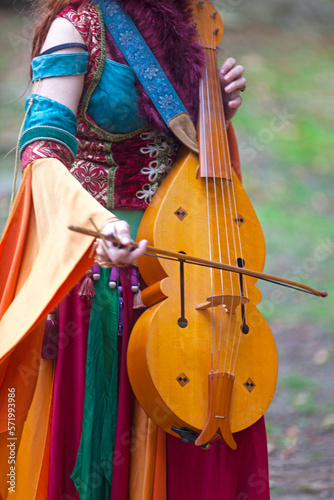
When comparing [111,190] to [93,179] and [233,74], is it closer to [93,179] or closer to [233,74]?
[93,179]

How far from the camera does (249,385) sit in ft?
3.85

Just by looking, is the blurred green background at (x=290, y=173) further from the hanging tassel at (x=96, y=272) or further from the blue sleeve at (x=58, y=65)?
the hanging tassel at (x=96, y=272)

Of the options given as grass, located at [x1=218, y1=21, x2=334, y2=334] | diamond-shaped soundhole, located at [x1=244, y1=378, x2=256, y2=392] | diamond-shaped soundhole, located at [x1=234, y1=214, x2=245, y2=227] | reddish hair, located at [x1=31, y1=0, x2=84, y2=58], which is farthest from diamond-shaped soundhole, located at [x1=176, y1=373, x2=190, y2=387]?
grass, located at [x1=218, y1=21, x2=334, y2=334]

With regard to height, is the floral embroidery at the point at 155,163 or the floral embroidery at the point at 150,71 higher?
the floral embroidery at the point at 150,71

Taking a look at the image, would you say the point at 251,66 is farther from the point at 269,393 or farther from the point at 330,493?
the point at 269,393

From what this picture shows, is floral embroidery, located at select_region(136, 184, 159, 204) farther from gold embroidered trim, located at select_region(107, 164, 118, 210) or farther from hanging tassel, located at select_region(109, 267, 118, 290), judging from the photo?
hanging tassel, located at select_region(109, 267, 118, 290)

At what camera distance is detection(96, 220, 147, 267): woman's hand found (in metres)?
0.94

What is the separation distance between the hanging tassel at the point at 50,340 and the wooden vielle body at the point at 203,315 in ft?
0.51

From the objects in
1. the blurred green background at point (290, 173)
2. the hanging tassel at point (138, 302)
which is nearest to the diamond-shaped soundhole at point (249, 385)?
the hanging tassel at point (138, 302)

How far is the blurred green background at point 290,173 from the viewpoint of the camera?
9.69 ft

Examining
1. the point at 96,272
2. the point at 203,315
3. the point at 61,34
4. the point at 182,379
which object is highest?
the point at 61,34

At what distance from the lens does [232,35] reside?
3596mm

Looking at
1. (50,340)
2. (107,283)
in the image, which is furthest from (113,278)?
(50,340)

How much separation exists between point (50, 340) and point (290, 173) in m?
2.57
